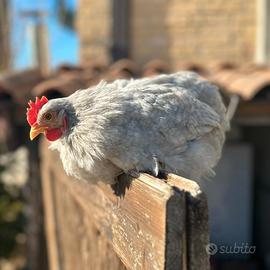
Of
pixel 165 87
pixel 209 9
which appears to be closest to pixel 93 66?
pixel 209 9

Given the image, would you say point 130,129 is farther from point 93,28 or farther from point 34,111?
point 93,28

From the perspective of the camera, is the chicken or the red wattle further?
the red wattle

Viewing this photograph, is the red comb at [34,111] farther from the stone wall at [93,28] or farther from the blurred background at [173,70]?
the stone wall at [93,28]

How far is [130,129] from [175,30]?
4.85 meters

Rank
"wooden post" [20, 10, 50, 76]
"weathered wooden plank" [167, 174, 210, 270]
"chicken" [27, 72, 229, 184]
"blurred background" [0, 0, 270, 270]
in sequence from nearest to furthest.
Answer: "weathered wooden plank" [167, 174, 210, 270], "chicken" [27, 72, 229, 184], "blurred background" [0, 0, 270, 270], "wooden post" [20, 10, 50, 76]

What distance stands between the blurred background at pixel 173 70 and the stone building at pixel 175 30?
0.01m

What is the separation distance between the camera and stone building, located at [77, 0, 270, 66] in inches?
235

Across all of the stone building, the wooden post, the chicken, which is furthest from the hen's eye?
the wooden post

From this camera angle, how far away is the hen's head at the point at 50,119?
1640 mm

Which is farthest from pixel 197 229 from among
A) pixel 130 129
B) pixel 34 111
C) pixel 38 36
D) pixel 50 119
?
pixel 38 36

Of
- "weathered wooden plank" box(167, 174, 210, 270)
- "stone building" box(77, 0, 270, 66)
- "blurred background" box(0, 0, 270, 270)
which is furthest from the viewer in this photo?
"stone building" box(77, 0, 270, 66)

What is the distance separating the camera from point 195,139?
175 cm

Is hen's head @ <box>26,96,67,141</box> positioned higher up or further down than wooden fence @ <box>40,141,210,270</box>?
higher up

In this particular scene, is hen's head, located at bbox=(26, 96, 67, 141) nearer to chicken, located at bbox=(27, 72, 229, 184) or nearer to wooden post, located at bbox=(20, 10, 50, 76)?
chicken, located at bbox=(27, 72, 229, 184)
